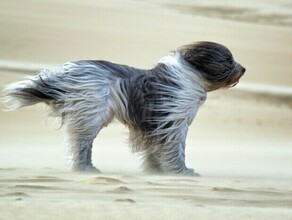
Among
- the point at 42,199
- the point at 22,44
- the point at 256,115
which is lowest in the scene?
the point at 42,199

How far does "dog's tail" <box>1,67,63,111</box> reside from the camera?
2.24 m

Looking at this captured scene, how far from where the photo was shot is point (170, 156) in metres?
2.31

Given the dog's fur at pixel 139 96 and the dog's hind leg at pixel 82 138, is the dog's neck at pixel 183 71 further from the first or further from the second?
the dog's hind leg at pixel 82 138

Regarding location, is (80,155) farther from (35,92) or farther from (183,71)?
(183,71)

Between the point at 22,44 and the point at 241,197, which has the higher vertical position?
the point at 22,44

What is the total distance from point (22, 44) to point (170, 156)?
58 centimetres

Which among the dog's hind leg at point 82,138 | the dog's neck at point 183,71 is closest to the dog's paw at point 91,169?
the dog's hind leg at point 82,138

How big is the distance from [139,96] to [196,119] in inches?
11.2

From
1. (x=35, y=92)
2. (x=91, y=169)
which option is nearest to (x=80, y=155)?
(x=91, y=169)

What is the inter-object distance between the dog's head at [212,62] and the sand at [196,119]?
6.6 inches

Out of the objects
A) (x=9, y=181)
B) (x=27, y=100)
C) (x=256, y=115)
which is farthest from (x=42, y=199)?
(x=256, y=115)

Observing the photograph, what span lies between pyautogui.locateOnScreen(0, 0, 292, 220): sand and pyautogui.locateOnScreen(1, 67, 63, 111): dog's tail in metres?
0.09

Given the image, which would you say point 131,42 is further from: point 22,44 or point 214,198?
point 214,198

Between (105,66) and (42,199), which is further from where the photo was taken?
(105,66)
